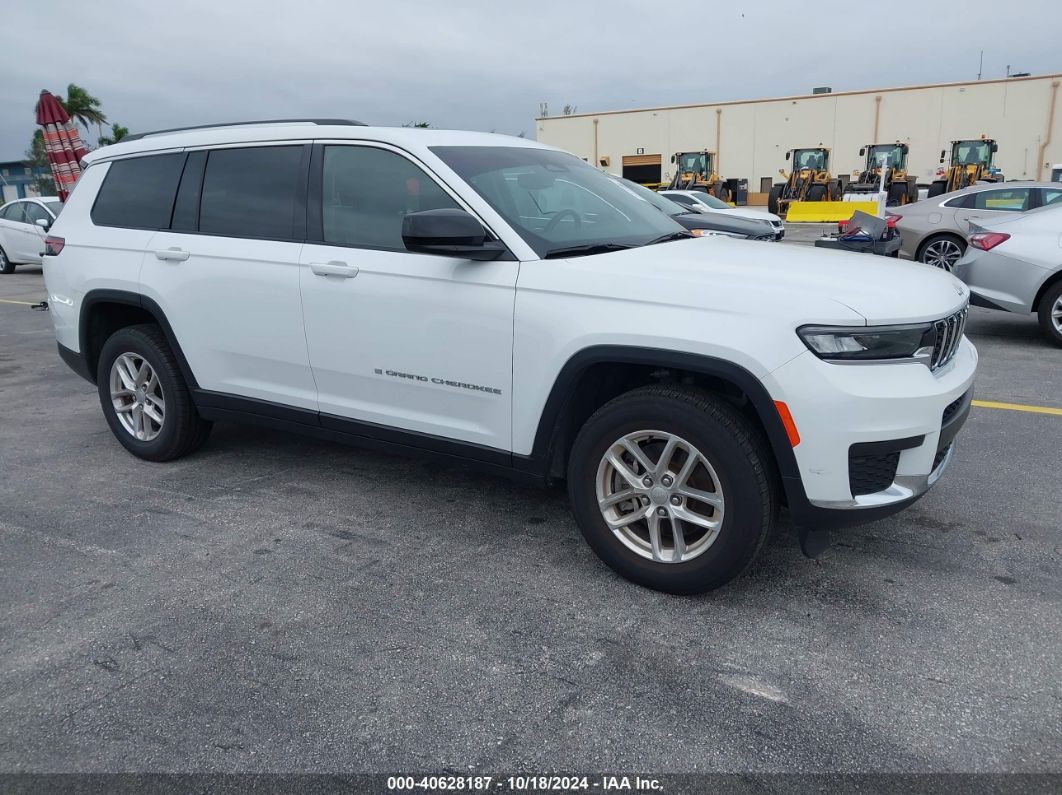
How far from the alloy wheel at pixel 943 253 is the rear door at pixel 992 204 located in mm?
225

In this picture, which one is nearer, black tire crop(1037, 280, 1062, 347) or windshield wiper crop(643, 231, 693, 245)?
windshield wiper crop(643, 231, 693, 245)

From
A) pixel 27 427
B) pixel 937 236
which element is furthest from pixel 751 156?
pixel 27 427

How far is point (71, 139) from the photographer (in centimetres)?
1540

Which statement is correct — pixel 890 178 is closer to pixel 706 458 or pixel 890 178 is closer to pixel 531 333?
pixel 531 333

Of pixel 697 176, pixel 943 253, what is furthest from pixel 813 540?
pixel 697 176

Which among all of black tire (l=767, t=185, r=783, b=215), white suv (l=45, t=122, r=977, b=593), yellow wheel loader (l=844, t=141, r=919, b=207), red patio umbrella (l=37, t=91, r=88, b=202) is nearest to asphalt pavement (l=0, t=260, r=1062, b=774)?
white suv (l=45, t=122, r=977, b=593)

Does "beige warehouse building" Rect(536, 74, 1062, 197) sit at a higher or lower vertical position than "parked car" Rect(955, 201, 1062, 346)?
higher

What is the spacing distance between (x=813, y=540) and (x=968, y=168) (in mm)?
29736

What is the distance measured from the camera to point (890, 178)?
28344 mm

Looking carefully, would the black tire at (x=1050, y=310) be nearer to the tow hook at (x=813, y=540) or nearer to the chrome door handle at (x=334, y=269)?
the tow hook at (x=813, y=540)

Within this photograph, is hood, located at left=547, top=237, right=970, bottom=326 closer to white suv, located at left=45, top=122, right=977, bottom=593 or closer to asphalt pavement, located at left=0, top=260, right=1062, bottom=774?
white suv, located at left=45, top=122, right=977, bottom=593

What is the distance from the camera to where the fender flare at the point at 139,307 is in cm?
446

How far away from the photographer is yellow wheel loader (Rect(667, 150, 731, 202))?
103ft

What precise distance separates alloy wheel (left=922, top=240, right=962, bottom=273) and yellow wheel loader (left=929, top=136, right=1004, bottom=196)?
18818 millimetres
